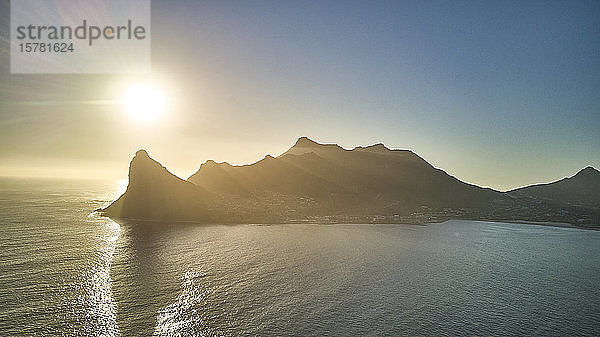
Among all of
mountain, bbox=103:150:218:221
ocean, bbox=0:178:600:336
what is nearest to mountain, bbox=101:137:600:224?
mountain, bbox=103:150:218:221

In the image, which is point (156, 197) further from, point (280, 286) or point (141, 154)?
point (280, 286)

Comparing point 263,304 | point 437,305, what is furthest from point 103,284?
point 437,305

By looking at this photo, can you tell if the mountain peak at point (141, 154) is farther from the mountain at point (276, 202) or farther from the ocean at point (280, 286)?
the ocean at point (280, 286)

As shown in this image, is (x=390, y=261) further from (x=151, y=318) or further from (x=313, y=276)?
(x=151, y=318)

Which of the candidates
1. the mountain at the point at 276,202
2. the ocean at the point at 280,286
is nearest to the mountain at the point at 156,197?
the mountain at the point at 276,202

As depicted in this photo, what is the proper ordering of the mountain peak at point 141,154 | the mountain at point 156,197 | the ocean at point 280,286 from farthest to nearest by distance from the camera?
1. the mountain peak at point 141,154
2. the mountain at point 156,197
3. the ocean at point 280,286

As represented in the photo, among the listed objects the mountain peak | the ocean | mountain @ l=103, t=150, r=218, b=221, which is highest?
the mountain peak

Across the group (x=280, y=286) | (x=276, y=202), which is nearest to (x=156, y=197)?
(x=276, y=202)

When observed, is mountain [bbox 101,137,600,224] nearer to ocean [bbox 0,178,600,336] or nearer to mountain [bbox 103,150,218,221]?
mountain [bbox 103,150,218,221]
